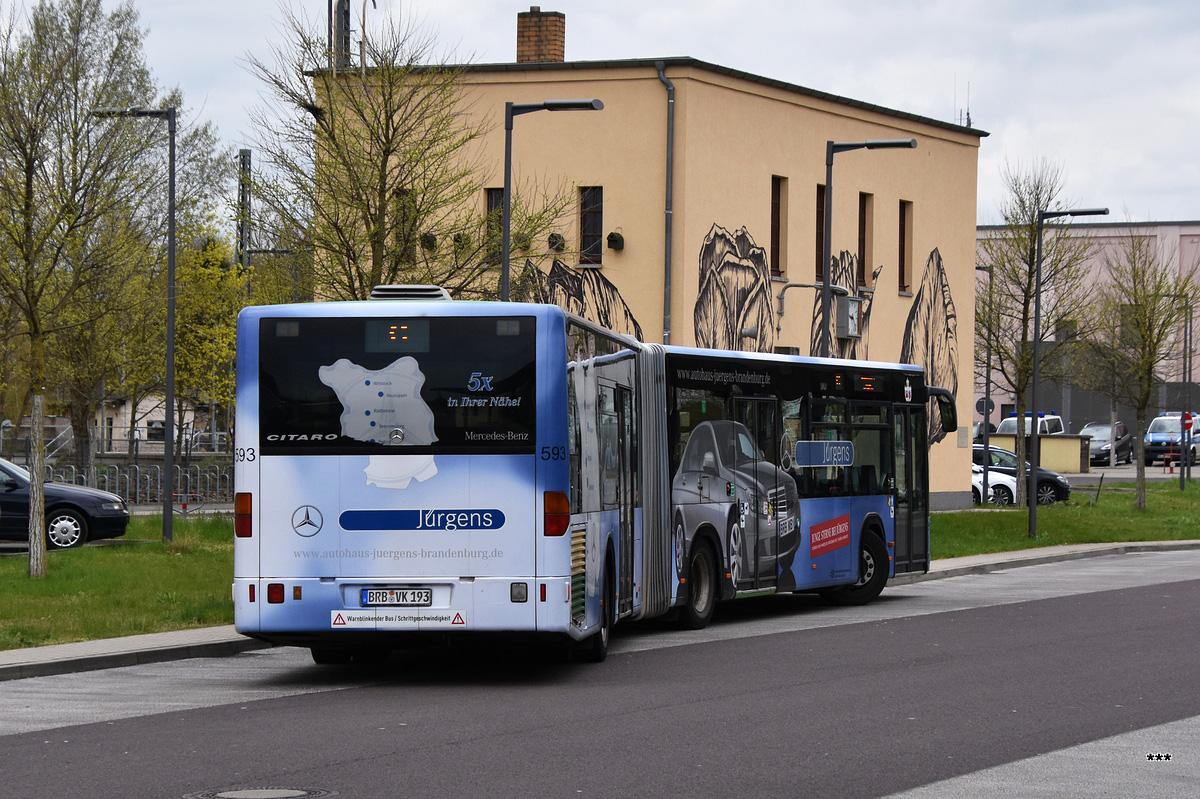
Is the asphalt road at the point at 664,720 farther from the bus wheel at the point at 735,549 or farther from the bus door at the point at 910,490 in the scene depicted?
the bus door at the point at 910,490

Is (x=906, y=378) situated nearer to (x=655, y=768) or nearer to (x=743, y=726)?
(x=743, y=726)

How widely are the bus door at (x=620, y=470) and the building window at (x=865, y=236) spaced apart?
24.3m

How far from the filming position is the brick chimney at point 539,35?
117ft

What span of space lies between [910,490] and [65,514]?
1314 centimetres

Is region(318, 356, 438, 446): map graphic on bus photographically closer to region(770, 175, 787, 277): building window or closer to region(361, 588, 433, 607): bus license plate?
region(361, 588, 433, 607): bus license plate

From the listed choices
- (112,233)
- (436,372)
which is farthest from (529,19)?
(436,372)

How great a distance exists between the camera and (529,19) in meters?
35.6

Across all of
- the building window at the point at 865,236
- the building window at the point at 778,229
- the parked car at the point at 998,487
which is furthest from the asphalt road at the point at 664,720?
the parked car at the point at 998,487

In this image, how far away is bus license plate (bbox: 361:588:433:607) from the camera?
39.1 feet

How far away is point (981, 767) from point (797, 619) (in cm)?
977

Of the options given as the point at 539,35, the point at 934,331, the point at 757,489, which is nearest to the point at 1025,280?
the point at 934,331

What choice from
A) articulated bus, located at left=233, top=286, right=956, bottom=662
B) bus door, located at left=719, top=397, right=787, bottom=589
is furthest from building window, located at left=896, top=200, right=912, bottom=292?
articulated bus, located at left=233, top=286, right=956, bottom=662

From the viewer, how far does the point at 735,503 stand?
17484mm

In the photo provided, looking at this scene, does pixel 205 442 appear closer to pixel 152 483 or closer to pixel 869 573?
pixel 152 483
